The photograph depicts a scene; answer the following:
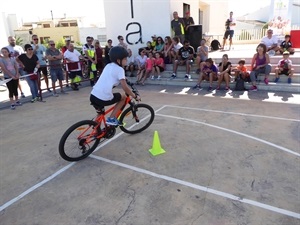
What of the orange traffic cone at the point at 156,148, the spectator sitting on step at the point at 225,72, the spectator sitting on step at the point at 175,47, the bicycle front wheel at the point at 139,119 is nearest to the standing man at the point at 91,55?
the spectator sitting on step at the point at 175,47

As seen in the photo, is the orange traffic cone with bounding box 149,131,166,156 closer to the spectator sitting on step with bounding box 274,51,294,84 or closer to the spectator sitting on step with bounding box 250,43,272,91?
the spectator sitting on step with bounding box 250,43,272,91

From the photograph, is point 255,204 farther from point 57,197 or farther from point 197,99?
point 197,99

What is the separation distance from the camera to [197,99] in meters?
7.23

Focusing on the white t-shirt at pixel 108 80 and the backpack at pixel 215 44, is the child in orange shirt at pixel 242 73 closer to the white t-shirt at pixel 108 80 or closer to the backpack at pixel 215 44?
the white t-shirt at pixel 108 80

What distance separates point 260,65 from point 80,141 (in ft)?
20.5

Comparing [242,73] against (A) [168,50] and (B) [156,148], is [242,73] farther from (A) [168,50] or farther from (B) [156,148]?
(B) [156,148]

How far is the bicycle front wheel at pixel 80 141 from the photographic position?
3709 millimetres

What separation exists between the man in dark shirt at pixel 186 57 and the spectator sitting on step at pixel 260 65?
2244mm

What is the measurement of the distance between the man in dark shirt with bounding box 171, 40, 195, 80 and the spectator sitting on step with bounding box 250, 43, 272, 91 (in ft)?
7.36

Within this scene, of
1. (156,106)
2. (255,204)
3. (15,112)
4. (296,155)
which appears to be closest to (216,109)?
(156,106)

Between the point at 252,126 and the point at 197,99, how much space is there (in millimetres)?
2401

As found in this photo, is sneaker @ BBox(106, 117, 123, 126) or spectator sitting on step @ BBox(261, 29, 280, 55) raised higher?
Result: spectator sitting on step @ BBox(261, 29, 280, 55)

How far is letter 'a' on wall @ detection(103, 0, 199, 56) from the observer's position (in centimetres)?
1081

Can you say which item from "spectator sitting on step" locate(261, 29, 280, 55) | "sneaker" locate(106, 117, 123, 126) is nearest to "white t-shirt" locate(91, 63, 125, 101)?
"sneaker" locate(106, 117, 123, 126)
